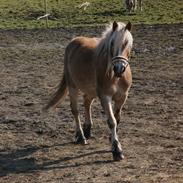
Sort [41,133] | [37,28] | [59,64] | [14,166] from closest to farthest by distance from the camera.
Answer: [14,166] < [41,133] < [59,64] < [37,28]

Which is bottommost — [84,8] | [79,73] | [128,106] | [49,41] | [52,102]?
[84,8]

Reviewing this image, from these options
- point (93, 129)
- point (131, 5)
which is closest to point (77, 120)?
point (93, 129)

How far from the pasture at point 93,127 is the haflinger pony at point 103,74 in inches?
15.2

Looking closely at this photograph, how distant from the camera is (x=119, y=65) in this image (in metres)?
6.88

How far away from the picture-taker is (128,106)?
10102mm

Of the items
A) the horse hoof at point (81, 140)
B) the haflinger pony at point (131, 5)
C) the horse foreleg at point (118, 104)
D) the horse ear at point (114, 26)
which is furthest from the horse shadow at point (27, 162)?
the haflinger pony at point (131, 5)

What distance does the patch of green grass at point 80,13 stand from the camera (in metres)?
24.0

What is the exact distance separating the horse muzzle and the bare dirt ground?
1.20m

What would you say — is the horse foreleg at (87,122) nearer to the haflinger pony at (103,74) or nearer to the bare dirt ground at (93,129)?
the haflinger pony at (103,74)

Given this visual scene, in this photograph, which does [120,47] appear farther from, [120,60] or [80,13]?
[80,13]

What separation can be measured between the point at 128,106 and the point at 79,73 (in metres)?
2.20

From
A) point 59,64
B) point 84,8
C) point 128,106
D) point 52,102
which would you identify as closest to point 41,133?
point 52,102

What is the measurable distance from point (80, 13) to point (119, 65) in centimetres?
2128

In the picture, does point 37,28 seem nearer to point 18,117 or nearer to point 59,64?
point 59,64
